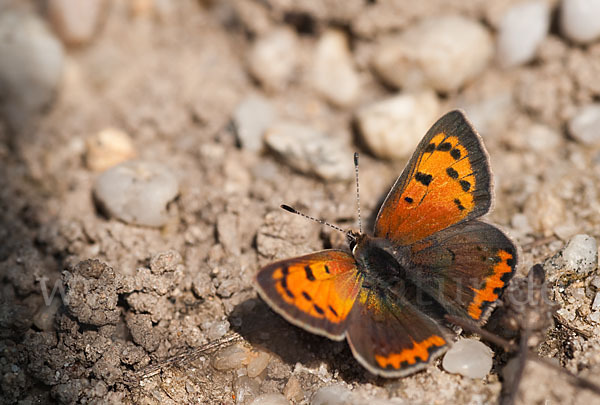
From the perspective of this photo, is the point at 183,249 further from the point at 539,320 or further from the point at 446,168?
the point at 539,320

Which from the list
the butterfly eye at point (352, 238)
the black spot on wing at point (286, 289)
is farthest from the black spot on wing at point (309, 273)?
the butterfly eye at point (352, 238)

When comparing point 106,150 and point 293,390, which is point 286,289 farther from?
point 106,150

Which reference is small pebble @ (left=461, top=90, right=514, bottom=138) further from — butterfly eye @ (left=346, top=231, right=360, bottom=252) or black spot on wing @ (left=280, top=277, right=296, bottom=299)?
black spot on wing @ (left=280, top=277, right=296, bottom=299)

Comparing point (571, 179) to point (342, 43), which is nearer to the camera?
point (571, 179)

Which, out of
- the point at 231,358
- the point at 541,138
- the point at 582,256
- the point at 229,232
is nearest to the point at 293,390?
the point at 231,358

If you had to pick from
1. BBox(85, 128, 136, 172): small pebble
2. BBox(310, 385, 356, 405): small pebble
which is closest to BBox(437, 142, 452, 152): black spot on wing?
BBox(310, 385, 356, 405): small pebble

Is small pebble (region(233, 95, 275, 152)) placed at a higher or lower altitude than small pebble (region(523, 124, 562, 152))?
lower

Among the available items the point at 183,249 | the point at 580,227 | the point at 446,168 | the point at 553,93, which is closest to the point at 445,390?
the point at 446,168
